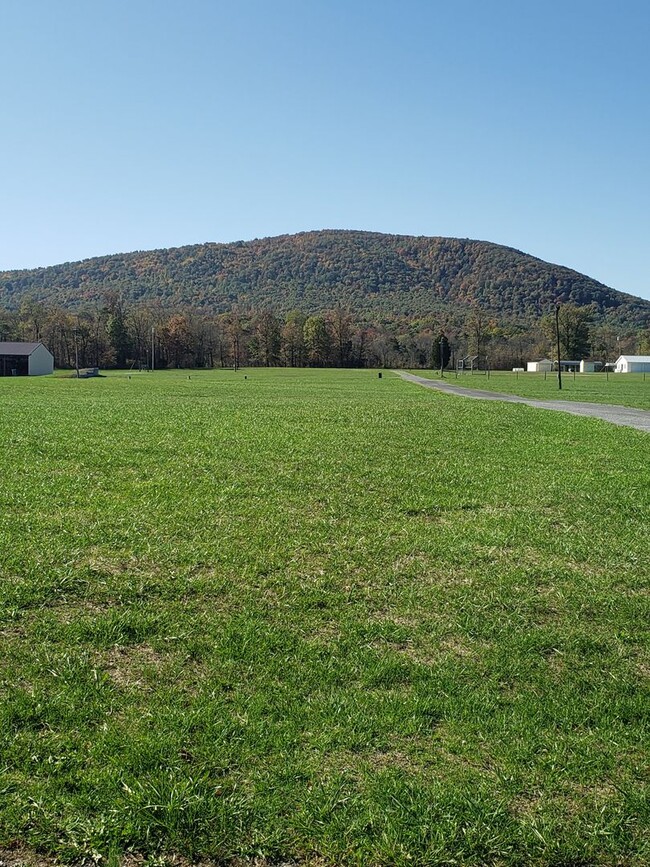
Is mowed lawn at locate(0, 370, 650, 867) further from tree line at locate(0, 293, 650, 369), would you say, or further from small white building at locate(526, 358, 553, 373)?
small white building at locate(526, 358, 553, 373)

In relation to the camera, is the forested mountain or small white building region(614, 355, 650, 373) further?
the forested mountain

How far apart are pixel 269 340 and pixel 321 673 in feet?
396

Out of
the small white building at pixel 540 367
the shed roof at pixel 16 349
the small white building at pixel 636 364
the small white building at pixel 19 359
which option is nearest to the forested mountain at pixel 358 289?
the small white building at pixel 540 367

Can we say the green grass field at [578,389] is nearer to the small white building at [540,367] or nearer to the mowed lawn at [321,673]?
the mowed lawn at [321,673]

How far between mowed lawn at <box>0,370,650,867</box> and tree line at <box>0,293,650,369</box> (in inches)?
4128

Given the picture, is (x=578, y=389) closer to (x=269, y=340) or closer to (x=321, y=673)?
(x=321, y=673)

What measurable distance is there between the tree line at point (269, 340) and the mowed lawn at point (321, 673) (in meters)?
105

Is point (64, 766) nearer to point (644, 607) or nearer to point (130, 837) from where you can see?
point (130, 837)

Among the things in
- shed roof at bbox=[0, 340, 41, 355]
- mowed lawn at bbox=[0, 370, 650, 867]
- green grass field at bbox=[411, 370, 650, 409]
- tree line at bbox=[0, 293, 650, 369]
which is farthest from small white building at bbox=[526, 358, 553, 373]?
mowed lawn at bbox=[0, 370, 650, 867]

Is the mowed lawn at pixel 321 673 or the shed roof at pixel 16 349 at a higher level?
the shed roof at pixel 16 349

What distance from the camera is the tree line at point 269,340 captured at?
113 meters

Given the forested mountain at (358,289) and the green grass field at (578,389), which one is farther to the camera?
the forested mountain at (358,289)

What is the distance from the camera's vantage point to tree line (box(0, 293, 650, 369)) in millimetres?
113188

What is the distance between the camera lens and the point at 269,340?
123062 mm
